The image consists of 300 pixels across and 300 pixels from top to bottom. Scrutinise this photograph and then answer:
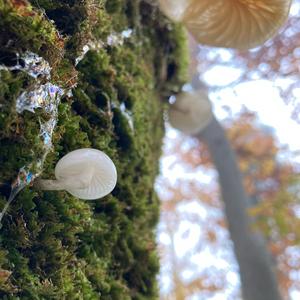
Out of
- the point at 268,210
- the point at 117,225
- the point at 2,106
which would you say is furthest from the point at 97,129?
the point at 268,210

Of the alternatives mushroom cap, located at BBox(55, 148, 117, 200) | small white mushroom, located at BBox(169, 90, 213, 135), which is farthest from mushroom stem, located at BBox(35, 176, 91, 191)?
small white mushroom, located at BBox(169, 90, 213, 135)

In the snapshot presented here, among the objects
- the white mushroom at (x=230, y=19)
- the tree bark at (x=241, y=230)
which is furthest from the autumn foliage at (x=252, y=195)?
the white mushroom at (x=230, y=19)

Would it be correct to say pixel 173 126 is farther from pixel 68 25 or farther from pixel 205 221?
pixel 205 221

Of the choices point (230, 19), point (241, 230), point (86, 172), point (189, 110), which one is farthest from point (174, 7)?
point (241, 230)

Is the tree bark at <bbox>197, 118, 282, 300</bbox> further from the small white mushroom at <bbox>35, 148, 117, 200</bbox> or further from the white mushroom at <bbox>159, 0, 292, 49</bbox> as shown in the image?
the small white mushroom at <bbox>35, 148, 117, 200</bbox>

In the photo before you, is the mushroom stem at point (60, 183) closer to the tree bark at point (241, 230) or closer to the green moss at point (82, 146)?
the green moss at point (82, 146)

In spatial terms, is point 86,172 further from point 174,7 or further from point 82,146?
point 174,7
